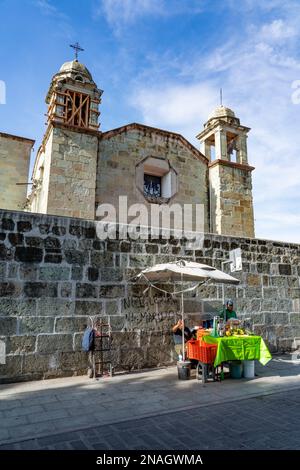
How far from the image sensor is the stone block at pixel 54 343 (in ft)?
18.2

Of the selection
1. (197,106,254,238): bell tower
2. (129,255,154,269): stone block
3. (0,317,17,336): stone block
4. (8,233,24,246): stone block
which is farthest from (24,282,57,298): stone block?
(197,106,254,238): bell tower

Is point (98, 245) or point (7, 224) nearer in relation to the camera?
point (7, 224)

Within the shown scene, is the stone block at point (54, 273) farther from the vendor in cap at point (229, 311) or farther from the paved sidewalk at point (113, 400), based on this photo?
the vendor in cap at point (229, 311)

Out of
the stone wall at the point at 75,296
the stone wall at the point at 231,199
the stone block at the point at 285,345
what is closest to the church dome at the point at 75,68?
the stone wall at the point at 231,199

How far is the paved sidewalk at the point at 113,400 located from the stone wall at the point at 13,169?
1149 cm

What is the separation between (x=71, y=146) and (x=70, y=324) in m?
6.49

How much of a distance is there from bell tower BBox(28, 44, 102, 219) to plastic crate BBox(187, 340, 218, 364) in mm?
5787

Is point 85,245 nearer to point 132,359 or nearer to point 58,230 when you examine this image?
point 58,230

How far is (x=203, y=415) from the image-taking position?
3830 mm

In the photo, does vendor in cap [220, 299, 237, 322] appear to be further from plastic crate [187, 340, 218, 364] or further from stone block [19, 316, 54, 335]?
stone block [19, 316, 54, 335]

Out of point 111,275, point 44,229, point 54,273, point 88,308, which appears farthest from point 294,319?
point 44,229

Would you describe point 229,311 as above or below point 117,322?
above

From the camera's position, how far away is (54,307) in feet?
18.9
